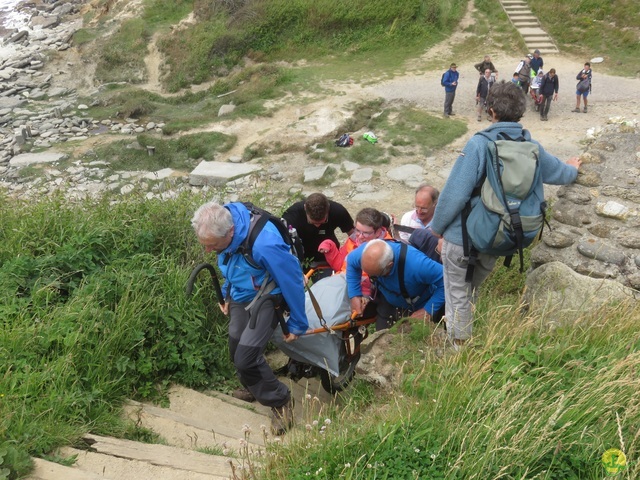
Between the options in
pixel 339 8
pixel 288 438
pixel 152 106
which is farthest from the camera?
pixel 339 8

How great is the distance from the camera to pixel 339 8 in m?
19.6

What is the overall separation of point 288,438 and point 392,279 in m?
1.88

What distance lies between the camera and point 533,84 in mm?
14375

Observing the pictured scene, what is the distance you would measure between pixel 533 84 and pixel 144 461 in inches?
536

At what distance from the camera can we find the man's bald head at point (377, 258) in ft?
15.0

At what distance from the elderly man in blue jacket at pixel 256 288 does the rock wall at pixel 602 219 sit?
88.8 inches

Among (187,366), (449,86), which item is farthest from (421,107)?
(187,366)

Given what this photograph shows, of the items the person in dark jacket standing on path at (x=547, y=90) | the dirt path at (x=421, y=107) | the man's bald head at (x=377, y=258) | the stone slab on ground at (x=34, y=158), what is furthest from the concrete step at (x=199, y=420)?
the stone slab on ground at (x=34, y=158)

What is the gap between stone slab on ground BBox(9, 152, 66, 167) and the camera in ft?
48.4

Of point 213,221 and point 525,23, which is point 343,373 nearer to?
point 213,221

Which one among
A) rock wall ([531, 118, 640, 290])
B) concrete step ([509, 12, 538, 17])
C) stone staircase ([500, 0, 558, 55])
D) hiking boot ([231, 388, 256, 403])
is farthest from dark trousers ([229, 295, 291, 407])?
concrete step ([509, 12, 538, 17])

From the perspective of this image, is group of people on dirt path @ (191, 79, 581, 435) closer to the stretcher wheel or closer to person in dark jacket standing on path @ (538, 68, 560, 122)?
the stretcher wheel

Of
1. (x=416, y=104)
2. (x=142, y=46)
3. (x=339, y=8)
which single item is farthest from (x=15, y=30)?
(x=416, y=104)

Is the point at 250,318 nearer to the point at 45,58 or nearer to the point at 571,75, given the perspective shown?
the point at 571,75
